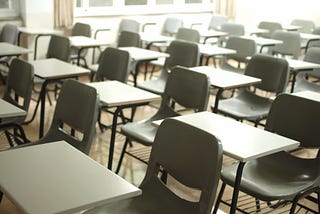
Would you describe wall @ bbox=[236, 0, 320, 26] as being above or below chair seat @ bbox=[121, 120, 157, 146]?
above

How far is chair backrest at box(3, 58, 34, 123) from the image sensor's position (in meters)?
3.12

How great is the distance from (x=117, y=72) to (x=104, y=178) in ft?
7.06

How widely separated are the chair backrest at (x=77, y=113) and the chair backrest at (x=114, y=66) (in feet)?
3.60

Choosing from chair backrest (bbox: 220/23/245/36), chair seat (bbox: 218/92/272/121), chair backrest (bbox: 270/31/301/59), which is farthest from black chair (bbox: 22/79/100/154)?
chair backrest (bbox: 220/23/245/36)

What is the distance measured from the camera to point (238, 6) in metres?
8.68

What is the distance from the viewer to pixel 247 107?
3.88 m

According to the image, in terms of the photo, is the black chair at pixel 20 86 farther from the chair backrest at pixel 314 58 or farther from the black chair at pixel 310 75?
the chair backrest at pixel 314 58

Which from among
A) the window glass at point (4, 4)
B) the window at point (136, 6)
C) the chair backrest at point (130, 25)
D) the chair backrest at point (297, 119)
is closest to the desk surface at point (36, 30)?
the window glass at point (4, 4)

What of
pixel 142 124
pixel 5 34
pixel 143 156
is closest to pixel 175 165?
pixel 142 124

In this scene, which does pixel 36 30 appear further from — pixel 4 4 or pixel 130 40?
pixel 130 40

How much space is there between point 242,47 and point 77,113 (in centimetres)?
322

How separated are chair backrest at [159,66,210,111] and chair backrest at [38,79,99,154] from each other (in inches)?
36.8

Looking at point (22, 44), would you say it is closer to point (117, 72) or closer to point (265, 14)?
point (117, 72)

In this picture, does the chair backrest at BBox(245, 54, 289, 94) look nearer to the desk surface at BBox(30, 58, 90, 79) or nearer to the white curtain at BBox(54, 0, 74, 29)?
the desk surface at BBox(30, 58, 90, 79)
